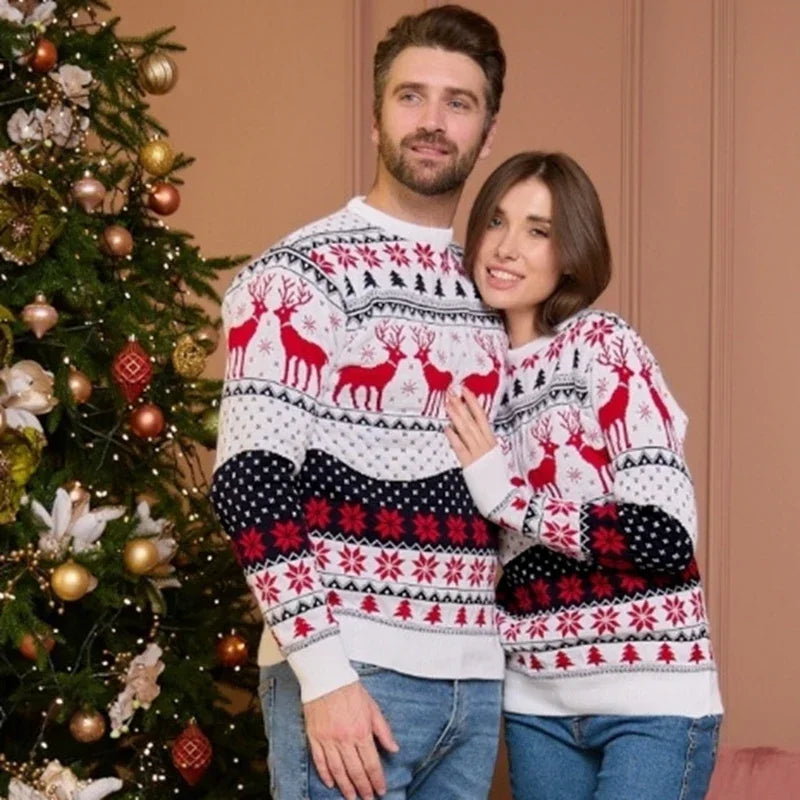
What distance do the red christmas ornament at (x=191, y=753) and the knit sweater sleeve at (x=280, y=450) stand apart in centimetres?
77

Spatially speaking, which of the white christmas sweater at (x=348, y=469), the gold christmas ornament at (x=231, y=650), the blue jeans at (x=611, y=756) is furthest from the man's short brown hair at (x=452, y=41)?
the gold christmas ornament at (x=231, y=650)

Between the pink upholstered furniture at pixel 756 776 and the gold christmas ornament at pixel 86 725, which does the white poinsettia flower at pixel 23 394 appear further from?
the pink upholstered furniture at pixel 756 776

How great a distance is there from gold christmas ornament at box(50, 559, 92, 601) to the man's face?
0.83 metres

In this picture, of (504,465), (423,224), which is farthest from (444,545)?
(423,224)

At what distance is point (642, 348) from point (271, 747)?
30.1 inches

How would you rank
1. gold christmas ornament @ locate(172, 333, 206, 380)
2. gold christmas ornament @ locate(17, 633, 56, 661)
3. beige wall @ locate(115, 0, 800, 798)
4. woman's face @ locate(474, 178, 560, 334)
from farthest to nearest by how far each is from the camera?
beige wall @ locate(115, 0, 800, 798) < gold christmas ornament @ locate(172, 333, 206, 380) < gold christmas ornament @ locate(17, 633, 56, 661) < woman's face @ locate(474, 178, 560, 334)

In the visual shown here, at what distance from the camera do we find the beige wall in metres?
3.62

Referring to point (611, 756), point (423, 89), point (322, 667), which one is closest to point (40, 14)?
point (423, 89)

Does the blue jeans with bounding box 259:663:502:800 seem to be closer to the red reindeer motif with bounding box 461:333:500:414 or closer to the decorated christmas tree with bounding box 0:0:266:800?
the red reindeer motif with bounding box 461:333:500:414

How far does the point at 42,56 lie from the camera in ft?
8.52

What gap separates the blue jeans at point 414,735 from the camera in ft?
6.60

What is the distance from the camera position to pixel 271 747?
6.77 feet

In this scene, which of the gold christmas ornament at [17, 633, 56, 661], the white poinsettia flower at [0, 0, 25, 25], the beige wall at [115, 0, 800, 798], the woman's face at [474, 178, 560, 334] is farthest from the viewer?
the beige wall at [115, 0, 800, 798]

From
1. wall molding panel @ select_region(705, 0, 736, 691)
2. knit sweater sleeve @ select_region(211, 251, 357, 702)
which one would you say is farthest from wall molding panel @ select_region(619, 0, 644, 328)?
knit sweater sleeve @ select_region(211, 251, 357, 702)
